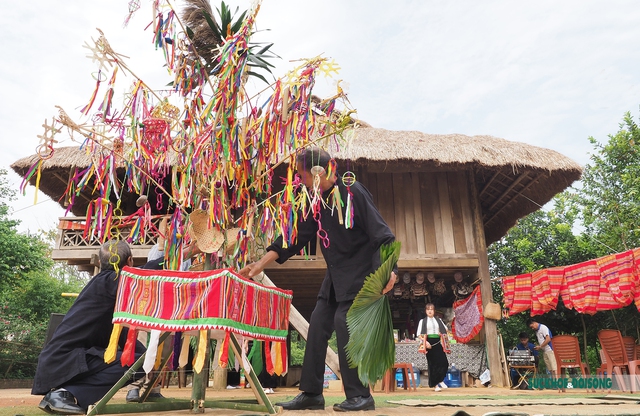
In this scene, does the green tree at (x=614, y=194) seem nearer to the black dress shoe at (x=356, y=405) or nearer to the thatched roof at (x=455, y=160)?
the thatched roof at (x=455, y=160)

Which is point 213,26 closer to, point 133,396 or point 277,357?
point 277,357

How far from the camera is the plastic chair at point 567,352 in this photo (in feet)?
24.0

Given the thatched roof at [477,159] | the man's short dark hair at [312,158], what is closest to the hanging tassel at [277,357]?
the man's short dark hair at [312,158]

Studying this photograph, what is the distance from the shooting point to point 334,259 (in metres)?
2.76

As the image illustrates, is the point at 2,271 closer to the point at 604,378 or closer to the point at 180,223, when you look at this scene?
the point at 180,223

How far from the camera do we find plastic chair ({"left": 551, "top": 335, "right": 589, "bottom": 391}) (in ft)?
24.0

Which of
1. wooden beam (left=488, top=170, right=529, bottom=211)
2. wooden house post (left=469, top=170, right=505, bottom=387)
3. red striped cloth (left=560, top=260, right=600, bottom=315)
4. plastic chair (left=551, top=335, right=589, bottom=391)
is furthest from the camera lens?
wooden beam (left=488, top=170, right=529, bottom=211)

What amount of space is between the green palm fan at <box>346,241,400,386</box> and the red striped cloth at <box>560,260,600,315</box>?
21.1 feet

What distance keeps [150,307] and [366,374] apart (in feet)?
3.44

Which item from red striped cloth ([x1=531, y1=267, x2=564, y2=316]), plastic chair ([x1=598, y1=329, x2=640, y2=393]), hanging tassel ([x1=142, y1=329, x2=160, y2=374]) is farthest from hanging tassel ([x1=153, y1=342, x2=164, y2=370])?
red striped cloth ([x1=531, y1=267, x2=564, y2=316])

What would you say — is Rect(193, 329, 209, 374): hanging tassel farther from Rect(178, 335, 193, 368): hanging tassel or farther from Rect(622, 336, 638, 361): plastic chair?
Rect(622, 336, 638, 361): plastic chair

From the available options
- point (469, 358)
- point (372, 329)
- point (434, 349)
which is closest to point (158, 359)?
point (372, 329)

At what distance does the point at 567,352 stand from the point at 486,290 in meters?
1.52

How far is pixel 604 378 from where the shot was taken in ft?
19.9
